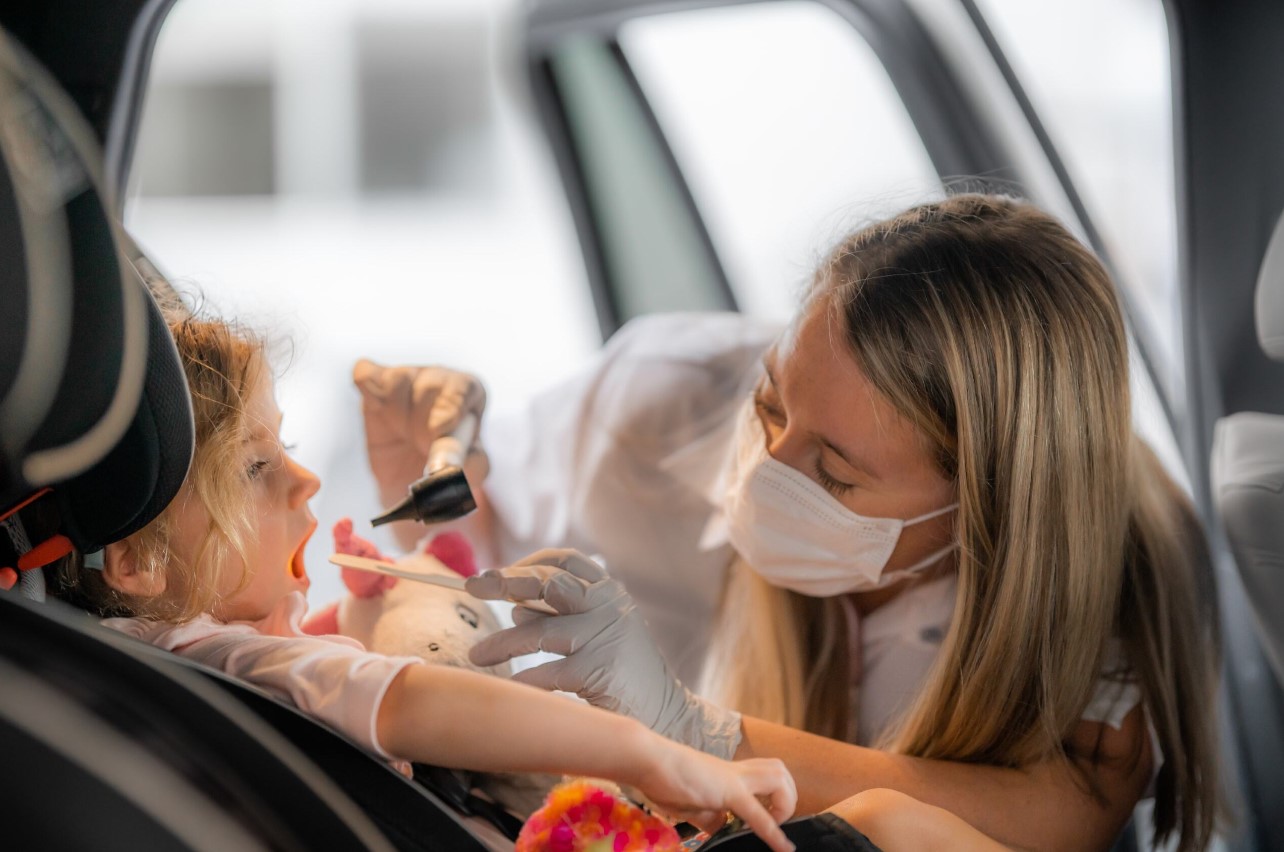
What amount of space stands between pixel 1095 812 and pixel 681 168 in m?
1.98

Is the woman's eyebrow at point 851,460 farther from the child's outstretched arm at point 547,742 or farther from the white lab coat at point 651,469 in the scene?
the child's outstretched arm at point 547,742

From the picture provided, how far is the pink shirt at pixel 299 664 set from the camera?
786 mm

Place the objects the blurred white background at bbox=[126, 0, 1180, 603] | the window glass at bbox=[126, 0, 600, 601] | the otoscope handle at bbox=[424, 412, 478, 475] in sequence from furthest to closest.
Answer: the window glass at bbox=[126, 0, 600, 601], the blurred white background at bbox=[126, 0, 1180, 603], the otoscope handle at bbox=[424, 412, 478, 475]

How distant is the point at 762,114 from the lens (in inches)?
153

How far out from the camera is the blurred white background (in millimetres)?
1319

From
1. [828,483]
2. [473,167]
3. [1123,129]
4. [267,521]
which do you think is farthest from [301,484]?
[473,167]

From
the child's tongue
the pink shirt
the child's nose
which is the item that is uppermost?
the child's nose

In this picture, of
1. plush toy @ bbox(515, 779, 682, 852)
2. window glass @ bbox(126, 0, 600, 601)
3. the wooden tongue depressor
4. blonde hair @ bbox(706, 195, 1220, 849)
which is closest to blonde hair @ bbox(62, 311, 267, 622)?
the wooden tongue depressor

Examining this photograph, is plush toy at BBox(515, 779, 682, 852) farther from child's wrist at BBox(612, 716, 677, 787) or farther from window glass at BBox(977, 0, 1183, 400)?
window glass at BBox(977, 0, 1183, 400)

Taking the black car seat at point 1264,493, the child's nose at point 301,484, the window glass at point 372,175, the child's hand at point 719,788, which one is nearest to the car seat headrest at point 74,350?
the child's nose at point 301,484

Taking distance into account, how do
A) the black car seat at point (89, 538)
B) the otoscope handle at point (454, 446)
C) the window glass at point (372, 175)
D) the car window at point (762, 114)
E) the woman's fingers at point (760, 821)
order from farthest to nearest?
the window glass at point (372, 175)
the car window at point (762, 114)
the otoscope handle at point (454, 446)
the woman's fingers at point (760, 821)
the black car seat at point (89, 538)

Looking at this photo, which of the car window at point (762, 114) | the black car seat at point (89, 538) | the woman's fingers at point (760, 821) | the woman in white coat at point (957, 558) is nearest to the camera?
the black car seat at point (89, 538)

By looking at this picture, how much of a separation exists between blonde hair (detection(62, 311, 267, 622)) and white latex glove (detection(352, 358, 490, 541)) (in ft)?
0.97

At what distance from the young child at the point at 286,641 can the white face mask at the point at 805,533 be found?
0.33 metres
